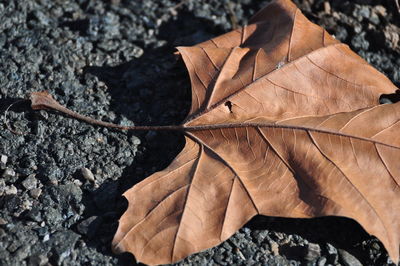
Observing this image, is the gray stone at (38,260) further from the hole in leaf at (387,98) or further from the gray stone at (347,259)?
the hole in leaf at (387,98)

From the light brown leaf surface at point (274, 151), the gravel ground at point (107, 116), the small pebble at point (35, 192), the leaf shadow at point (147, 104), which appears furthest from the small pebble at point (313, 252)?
the small pebble at point (35, 192)

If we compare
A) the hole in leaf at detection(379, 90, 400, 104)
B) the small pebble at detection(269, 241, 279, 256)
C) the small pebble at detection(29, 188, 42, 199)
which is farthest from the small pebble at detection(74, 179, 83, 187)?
the hole in leaf at detection(379, 90, 400, 104)

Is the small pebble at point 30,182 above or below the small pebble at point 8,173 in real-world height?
below

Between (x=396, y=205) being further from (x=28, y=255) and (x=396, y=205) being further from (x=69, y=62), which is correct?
(x=69, y=62)

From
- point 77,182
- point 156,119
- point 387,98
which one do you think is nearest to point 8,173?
point 77,182

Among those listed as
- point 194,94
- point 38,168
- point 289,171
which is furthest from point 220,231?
point 38,168

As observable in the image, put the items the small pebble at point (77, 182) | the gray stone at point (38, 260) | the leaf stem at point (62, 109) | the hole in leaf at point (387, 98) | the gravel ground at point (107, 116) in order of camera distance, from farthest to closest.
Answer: the hole in leaf at point (387, 98)
the leaf stem at point (62, 109)
the small pebble at point (77, 182)
the gravel ground at point (107, 116)
the gray stone at point (38, 260)

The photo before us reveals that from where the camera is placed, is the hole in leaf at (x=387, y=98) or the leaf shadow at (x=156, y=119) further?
the hole in leaf at (x=387, y=98)
